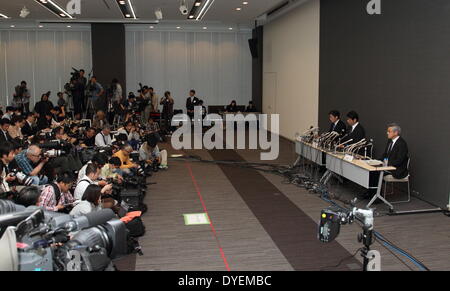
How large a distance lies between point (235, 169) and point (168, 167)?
160cm

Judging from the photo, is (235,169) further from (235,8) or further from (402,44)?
(235,8)

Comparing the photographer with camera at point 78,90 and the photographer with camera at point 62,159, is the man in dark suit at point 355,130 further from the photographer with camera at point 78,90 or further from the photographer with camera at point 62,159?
the photographer with camera at point 78,90

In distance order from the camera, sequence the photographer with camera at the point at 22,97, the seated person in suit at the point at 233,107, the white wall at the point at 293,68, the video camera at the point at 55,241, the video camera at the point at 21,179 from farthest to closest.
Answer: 1. the seated person in suit at the point at 233,107
2. the photographer with camera at the point at 22,97
3. the white wall at the point at 293,68
4. the video camera at the point at 21,179
5. the video camera at the point at 55,241

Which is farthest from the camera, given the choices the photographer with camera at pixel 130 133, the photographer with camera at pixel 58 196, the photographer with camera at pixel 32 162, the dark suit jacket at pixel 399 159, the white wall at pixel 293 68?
the white wall at pixel 293 68

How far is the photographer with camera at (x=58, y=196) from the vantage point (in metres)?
5.11

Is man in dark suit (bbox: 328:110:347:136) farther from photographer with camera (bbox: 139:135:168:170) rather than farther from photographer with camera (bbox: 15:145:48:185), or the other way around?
photographer with camera (bbox: 15:145:48:185)

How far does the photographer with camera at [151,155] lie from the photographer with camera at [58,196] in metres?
4.21

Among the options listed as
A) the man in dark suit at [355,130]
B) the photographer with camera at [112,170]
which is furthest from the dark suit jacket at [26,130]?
the man in dark suit at [355,130]

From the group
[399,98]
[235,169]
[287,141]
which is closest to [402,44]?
[399,98]

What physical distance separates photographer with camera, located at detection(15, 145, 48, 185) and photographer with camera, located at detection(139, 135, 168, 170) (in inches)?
125

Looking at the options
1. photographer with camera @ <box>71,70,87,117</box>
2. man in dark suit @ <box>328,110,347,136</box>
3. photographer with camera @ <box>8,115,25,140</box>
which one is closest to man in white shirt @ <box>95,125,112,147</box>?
photographer with camera @ <box>8,115,25,140</box>

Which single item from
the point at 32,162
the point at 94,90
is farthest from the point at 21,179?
the point at 94,90

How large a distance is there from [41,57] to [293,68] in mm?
10586

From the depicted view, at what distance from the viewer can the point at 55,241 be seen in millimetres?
2941
